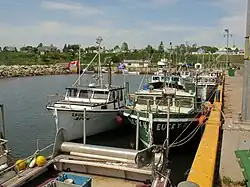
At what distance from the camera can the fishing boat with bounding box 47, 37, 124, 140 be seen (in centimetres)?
1652

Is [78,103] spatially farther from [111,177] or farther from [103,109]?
[111,177]

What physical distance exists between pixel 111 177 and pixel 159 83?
49.8ft

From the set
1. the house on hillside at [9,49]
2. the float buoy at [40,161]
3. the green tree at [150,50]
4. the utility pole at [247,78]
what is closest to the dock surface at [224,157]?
the utility pole at [247,78]

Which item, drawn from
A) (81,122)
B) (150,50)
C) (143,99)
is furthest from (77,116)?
(150,50)

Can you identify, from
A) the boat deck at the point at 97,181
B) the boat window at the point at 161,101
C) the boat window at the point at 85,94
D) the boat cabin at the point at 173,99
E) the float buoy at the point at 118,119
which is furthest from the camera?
the float buoy at the point at 118,119

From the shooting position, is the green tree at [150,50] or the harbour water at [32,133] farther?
the green tree at [150,50]

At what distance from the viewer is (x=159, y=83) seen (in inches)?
867

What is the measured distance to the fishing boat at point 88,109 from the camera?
54.2 ft

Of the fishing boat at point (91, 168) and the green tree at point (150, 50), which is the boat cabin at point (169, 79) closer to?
the fishing boat at point (91, 168)

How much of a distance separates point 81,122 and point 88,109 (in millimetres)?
866

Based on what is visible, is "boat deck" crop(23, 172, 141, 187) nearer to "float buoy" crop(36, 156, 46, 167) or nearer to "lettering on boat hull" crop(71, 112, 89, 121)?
"float buoy" crop(36, 156, 46, 167)

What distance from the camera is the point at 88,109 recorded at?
54.8 feet

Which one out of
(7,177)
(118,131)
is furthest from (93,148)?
(118,131)

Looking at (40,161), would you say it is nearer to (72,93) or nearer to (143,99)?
(143,99)
